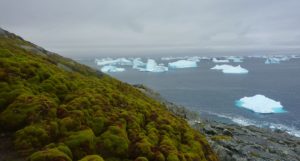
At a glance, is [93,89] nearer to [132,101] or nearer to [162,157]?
[132,101]

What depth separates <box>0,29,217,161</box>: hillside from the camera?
12.8 m

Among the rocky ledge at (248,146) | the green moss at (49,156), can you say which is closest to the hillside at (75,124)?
the green moss at (49,156)

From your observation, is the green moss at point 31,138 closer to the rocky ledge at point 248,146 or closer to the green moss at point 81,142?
the green moss at point 81,142

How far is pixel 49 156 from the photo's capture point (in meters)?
11.2

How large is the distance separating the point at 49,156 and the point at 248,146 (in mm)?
27238

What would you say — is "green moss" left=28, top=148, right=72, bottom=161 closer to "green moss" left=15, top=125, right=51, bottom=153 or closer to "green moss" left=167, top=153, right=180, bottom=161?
"green moss" left=15, top=125, right=51, bottom=153

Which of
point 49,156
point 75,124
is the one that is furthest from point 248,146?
point 49,156

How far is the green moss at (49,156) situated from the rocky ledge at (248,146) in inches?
572

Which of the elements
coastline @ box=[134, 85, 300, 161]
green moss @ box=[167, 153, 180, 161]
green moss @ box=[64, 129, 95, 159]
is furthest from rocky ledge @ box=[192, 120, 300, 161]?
green moss @ box=[64, 129, 95, 159]

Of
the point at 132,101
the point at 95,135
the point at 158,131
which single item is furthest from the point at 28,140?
the point at 132,101

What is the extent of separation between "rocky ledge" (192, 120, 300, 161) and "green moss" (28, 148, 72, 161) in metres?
14.5

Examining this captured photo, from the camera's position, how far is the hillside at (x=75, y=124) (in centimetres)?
1282

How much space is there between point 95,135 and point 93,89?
17.2 ft

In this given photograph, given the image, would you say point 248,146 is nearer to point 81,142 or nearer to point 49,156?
point 81,142
